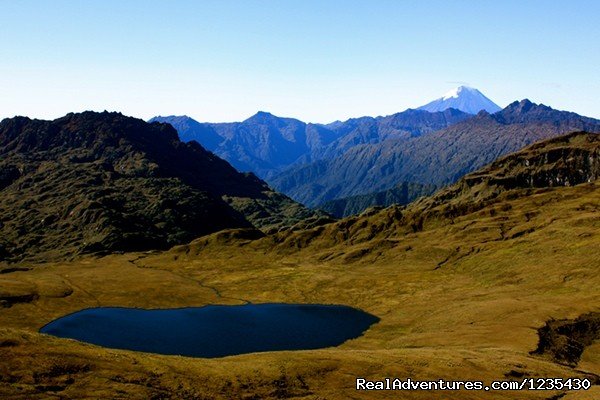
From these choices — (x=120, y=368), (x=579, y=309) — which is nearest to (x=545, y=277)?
(x=579, y=309)

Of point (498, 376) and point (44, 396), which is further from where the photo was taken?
point (498, 376)

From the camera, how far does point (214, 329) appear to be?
168m

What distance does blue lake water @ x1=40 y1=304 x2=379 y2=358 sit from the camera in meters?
145

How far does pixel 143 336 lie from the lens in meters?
158

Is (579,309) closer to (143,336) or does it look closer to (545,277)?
(545,277)

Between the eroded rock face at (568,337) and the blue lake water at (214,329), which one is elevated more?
the eroded rock face at (568,337)

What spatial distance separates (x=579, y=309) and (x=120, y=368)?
12817cm

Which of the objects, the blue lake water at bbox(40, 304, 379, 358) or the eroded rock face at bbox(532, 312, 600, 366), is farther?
the blue lake water at bbox(40, 304, 379, 358)

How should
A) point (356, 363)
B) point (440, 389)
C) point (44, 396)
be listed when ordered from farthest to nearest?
point (356, 363) < point (440, 389) < point (44, 396)

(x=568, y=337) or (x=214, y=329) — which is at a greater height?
(x=568, y=337)

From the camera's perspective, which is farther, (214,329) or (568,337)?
(214,329)

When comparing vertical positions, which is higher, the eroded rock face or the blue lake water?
the eroded rock face

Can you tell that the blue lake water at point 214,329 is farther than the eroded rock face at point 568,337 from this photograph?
Yes

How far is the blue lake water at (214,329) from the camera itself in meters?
145
